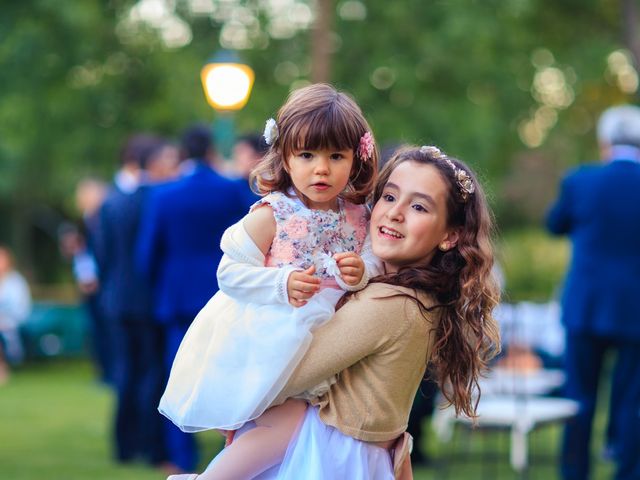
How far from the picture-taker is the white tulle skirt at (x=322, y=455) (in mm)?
3312

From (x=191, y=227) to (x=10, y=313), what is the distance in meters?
9.54

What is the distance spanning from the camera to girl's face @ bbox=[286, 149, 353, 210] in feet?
11.0

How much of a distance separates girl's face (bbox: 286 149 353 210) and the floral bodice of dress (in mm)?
55

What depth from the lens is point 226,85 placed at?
12.5 m

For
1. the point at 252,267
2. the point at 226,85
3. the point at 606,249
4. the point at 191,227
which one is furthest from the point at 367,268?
the point at 226,85

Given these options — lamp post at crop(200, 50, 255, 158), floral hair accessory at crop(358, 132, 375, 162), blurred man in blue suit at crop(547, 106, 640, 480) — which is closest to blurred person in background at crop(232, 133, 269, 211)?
blurred man in blue suit at crop(547, 106, 640, 480)

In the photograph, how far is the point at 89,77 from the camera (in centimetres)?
1920

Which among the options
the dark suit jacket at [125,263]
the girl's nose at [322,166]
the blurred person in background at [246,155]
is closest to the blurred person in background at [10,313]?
the dark suit jacket at [125,263]

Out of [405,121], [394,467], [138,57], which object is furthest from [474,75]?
[394,467]

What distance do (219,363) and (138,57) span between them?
16.7 meters

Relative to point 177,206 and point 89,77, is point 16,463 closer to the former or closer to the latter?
point 177,206

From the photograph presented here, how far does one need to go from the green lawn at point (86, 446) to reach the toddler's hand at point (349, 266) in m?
4.91

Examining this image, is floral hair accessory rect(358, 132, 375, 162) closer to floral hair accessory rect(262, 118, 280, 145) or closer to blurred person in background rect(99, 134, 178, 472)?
floral hair accessory rect(262, 118, 280, 145)

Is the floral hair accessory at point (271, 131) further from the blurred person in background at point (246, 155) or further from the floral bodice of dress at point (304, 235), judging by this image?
the blurred person in background at point (246, 155)
